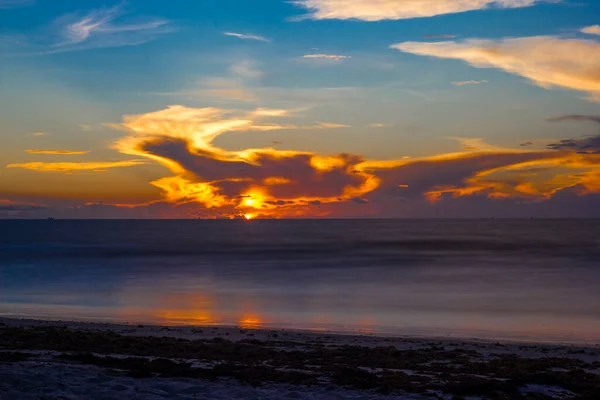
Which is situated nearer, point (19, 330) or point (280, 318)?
point (19, 330)

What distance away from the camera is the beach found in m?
10.7

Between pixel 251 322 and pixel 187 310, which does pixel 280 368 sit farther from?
pixel 187 310

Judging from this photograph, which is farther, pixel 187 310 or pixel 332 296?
pixel 332 296

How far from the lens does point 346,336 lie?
2073 centimetres

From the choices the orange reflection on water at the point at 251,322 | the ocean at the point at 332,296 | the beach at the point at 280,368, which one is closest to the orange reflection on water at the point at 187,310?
the ocean at the point at 332,296

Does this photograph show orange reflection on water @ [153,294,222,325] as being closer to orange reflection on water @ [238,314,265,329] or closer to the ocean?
the ocean

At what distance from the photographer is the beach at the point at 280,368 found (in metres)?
10.7

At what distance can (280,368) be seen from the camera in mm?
13312

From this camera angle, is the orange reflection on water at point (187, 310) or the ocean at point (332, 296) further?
the orange reflection on water at point (187, 310)

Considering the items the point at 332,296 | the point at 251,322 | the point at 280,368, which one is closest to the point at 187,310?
the point at 251,322

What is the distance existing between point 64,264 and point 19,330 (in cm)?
5255

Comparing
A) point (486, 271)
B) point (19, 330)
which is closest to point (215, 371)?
point (19, 330)

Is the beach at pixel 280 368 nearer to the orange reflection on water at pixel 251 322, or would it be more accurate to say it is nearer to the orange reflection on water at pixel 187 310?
the orange reflection on water at pixel 251 322

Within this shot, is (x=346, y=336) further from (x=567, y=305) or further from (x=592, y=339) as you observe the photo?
(x=567, y=305)
